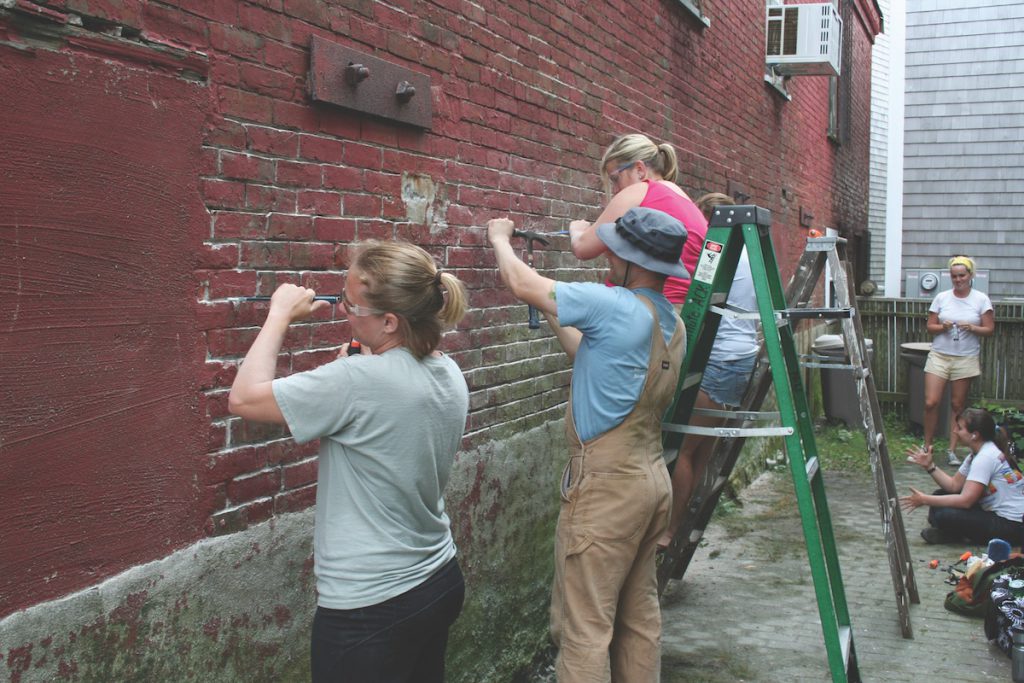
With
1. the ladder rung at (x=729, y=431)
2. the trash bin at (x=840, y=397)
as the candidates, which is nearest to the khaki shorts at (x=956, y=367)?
the trash bin at (x=840, y=397)

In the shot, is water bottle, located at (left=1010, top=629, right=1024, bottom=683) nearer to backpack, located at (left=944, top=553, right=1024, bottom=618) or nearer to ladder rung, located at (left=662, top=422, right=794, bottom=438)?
backpack, located at (left=944, top=553, right=1024, bottom=618)

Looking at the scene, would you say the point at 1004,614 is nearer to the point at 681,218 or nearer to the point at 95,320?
the point at 681,218

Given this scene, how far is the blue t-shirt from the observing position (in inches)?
120

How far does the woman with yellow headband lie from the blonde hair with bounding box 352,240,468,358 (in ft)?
27.6

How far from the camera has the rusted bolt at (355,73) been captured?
3.14 meters

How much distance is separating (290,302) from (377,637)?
2.75 feet

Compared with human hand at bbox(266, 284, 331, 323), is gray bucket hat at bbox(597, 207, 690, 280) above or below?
above

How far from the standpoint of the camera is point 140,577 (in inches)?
96.1

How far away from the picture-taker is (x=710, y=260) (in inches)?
151

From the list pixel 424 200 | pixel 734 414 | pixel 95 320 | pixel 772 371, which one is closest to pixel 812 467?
pixel 734 414

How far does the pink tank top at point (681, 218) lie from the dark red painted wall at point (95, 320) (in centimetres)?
183

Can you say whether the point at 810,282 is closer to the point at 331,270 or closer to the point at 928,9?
the point at 331,270

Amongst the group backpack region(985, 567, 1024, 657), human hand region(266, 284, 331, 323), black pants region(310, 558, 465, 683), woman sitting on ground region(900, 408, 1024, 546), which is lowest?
backpack region(985, 567, 1024, 657)

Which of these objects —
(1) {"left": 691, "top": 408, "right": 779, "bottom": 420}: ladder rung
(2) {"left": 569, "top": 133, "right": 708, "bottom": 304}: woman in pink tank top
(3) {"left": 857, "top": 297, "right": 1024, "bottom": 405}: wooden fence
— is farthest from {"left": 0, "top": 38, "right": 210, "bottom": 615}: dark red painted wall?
(3) {"left": 857, "top": 297, "right": 1024, "bottom": 405}: wooden fence
